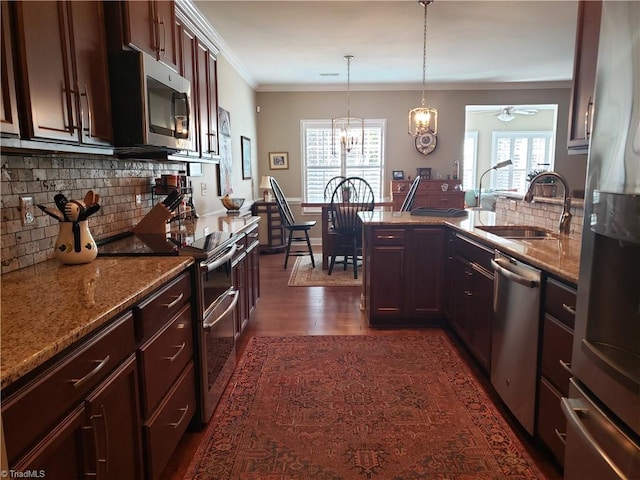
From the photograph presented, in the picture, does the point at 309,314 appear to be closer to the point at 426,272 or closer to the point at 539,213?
the point at 426,272

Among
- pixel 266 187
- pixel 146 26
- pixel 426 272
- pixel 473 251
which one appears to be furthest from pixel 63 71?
pixel 266 187

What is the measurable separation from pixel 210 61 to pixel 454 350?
2825 mm

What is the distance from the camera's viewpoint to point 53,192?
1.86 metres

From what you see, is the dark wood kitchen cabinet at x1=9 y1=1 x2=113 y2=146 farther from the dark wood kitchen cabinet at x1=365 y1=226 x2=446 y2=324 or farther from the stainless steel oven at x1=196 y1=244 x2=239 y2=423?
the dark wood kitchen cabinet at x1=365 y1=226 x2=446 y2=324

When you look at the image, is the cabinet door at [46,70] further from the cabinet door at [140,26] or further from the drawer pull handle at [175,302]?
the drawer pull handle at [175,302]

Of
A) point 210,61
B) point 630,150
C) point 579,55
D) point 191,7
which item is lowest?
point 630,150

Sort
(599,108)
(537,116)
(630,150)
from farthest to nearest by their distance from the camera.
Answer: (537,116) → (599,108) → (630,150)

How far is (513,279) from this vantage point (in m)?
1.93

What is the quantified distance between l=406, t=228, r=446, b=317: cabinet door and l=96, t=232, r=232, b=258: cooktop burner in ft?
4.72

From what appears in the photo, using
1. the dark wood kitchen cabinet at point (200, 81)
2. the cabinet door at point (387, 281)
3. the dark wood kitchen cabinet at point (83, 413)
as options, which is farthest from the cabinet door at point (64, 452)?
the cabinet door at point (387, 281)

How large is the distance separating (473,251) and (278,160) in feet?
16.3

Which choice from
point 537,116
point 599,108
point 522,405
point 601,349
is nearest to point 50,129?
point 599,108

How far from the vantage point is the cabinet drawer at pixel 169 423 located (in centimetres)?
147

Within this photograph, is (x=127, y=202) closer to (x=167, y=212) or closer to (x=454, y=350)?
(x=167, y=212)
